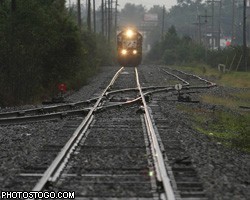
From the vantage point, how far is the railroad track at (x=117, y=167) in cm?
686

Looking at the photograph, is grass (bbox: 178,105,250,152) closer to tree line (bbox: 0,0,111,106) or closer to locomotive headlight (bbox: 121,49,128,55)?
tree line (bbox: 0,0,111,106)

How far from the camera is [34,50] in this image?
71.7ft

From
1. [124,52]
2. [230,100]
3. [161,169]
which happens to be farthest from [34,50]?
[124,52]

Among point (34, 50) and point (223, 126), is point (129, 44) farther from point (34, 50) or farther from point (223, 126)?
point (223, 126)

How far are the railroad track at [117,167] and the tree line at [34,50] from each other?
27.0 feet

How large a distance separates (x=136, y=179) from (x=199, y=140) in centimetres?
405

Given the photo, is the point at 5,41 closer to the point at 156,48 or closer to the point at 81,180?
the point at 81,180

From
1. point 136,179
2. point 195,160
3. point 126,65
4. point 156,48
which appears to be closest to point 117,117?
point 195,160

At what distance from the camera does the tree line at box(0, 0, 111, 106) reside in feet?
66.7

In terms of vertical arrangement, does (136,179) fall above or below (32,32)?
below

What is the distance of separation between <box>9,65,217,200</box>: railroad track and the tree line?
8.22 m

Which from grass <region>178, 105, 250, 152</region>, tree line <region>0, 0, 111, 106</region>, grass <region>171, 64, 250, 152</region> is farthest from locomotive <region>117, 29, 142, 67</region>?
grass <region>178, 105, 250, 152</region>

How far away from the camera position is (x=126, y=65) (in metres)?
56.0

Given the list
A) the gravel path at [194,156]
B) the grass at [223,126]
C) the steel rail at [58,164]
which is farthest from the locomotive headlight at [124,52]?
the steel rail at [58,164]
